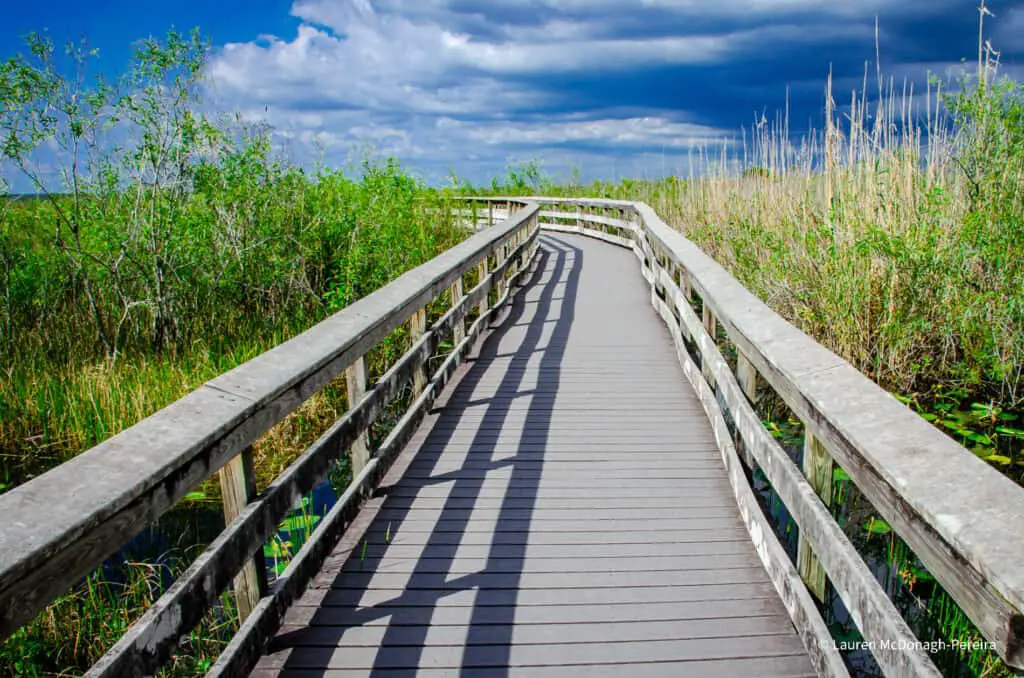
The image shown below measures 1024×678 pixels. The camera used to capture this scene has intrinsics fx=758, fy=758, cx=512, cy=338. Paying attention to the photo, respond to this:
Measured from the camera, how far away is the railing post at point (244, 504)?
2432 mm

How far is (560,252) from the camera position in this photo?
16.4 m

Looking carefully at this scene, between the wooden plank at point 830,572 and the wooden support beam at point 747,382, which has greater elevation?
the wooden support beam at point 747,382

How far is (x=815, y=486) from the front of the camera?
8.70 feet

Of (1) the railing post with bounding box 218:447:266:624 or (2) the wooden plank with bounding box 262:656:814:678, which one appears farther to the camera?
(2) the wooden plank with bounding box 262:656:814:678

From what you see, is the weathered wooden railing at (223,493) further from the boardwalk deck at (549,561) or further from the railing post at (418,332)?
the railing post at (418,332)

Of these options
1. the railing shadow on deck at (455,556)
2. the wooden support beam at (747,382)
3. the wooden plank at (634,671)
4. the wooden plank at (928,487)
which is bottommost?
the wooden plank at (634,671)

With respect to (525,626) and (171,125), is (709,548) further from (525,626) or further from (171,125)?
(171,125)

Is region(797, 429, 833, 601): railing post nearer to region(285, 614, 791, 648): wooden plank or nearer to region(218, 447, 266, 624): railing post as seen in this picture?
region(285, 614, 791, 648): wooden plank

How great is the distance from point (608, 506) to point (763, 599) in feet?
3.45

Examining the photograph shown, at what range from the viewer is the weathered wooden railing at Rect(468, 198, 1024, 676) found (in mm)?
1424

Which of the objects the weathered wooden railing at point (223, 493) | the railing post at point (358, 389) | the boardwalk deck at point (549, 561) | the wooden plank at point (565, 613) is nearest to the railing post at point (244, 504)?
the weathered wooden railing at point (223, 493)

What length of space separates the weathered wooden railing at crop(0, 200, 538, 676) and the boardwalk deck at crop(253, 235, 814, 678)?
239mm

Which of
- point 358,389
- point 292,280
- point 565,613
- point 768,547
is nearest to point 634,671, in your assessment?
point 565,613

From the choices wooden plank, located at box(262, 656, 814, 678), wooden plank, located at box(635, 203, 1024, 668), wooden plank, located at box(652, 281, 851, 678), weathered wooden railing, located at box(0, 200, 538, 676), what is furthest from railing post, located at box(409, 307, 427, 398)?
wooden plank, located at box(635, 203, 1024, 668)
